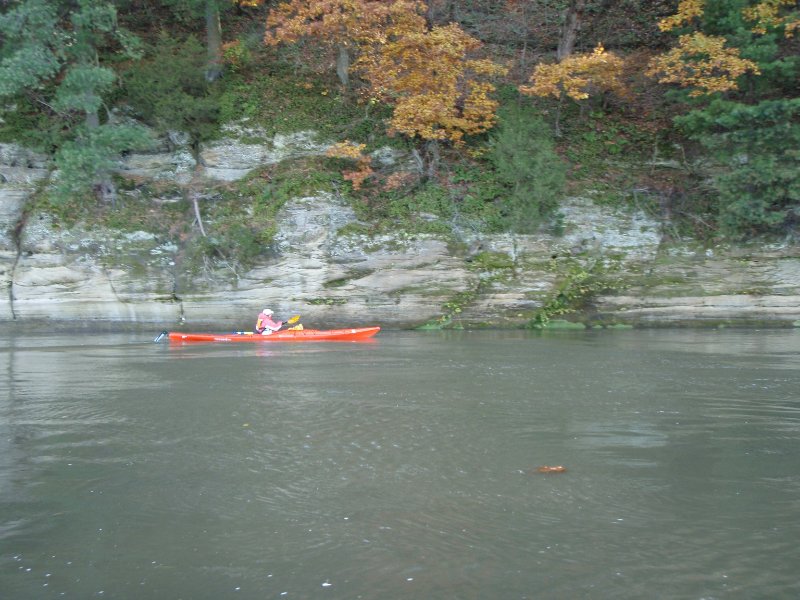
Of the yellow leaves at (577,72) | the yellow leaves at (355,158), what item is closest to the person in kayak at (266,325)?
the yellow leaves at (355,158)

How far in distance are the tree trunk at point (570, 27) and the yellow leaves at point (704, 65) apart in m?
4.14

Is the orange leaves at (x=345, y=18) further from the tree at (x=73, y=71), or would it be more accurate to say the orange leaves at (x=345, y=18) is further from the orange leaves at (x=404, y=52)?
the tree at (x=73, y=71)

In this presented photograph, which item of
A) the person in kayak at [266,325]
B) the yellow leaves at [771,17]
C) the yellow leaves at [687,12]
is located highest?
the yellow leaves at [687,12]

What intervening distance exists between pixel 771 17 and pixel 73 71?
18.0m

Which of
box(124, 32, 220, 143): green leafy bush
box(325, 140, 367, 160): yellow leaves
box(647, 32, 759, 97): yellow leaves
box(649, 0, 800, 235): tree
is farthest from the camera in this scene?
box(124, 32, 220, 143): green leafy bush

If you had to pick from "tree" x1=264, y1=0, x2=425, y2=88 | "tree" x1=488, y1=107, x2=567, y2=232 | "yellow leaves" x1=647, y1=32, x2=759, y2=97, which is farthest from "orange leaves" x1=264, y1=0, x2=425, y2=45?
"yellow leaves" x1=647, y1=32, x2=759, y2=97

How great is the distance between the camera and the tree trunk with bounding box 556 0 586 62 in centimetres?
2391

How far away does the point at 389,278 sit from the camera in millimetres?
21156

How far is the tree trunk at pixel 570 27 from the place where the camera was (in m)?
23.9

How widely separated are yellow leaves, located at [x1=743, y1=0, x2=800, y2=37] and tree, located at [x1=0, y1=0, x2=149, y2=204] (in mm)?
16608

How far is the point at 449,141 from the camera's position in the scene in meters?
23.7

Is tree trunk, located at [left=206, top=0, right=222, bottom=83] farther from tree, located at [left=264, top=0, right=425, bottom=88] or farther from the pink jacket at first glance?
the pink jacket

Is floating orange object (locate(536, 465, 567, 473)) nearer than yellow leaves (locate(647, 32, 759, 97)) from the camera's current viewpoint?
Yes

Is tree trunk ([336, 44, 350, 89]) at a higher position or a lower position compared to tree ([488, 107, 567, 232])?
higher
